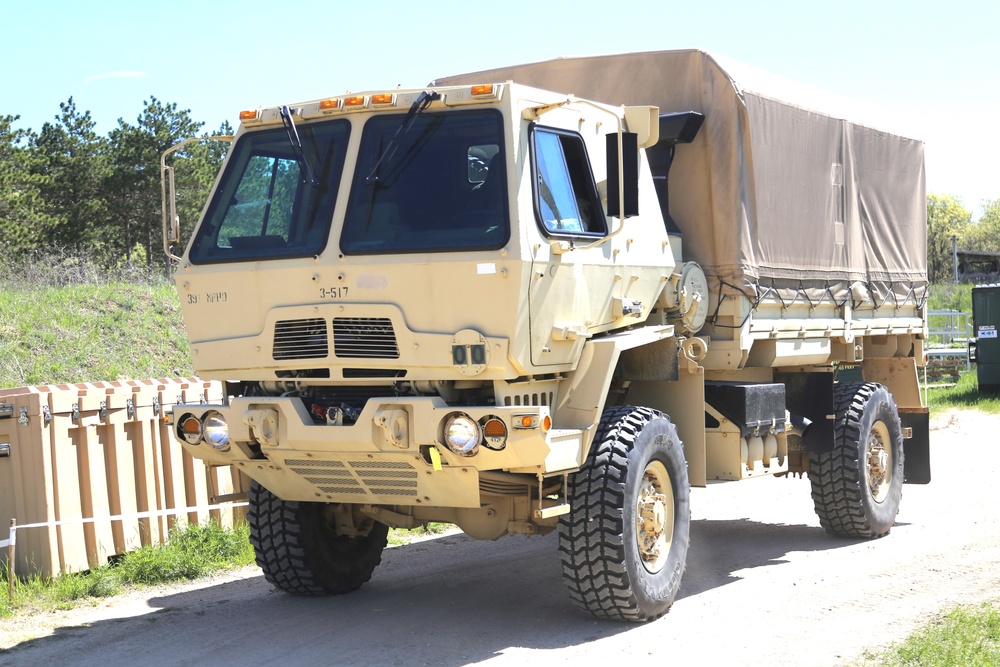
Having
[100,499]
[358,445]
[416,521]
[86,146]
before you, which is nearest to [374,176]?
[358,445]

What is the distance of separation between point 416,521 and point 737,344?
2.67 m

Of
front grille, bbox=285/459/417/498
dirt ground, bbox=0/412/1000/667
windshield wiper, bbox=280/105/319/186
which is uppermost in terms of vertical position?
windshield wiper, bbox=280/105/319/186

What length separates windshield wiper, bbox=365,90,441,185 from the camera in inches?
274

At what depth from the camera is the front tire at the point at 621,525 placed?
708 centimetres

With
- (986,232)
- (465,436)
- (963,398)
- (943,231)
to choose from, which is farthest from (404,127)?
A: (986,232)

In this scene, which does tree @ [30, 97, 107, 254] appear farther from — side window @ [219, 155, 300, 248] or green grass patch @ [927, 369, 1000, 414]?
side window @ [219, 155, 300, 248]

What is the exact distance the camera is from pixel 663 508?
25.3 feet

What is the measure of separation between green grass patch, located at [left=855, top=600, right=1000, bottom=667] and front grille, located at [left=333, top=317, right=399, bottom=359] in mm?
2966

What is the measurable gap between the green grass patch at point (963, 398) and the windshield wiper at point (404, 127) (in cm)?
1745

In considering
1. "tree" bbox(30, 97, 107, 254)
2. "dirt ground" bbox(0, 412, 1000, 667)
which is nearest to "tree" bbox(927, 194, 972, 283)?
"tree" bbox(30, 97, 107, 254)

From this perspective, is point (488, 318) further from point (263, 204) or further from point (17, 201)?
point (17, 201)

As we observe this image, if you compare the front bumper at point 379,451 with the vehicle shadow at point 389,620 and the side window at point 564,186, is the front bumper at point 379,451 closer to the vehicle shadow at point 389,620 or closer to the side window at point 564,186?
the vehicle shadow at point 389,620

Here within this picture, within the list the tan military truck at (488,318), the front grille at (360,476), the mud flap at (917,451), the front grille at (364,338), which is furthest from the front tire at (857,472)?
the front grille at (364,338)

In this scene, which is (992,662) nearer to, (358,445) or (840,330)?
(358,445)
